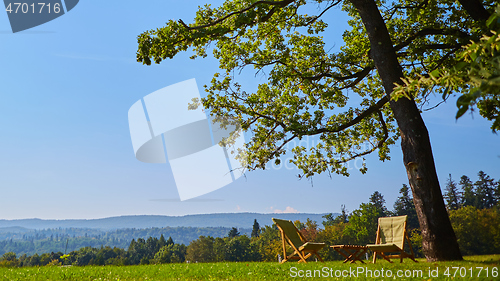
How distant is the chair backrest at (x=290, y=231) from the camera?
8.46 meters

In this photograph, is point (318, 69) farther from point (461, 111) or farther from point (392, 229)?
→ point (461, 111)

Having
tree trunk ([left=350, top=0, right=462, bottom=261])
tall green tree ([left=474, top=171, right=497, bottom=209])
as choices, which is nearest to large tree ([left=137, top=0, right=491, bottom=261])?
tree trunk ([left=350, top=0, right=462, bottom=261])

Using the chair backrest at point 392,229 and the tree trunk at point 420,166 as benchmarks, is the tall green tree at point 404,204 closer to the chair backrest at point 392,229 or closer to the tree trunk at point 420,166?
the chair backrest at point 392,229

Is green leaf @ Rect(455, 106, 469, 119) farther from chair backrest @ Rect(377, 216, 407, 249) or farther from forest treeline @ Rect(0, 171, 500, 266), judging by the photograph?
forest treeline @ Rect(0, 171, 500, 266)

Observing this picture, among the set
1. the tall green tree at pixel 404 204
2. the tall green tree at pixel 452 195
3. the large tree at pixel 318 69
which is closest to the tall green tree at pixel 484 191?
the tall green tree at pixel 452 195

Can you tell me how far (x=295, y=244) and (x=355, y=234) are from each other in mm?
52678

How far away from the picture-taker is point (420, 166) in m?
8.05

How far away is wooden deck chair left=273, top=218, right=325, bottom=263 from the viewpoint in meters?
8.12

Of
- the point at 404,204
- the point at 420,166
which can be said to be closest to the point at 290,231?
the point at 420,166

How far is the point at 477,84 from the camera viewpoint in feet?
5.07

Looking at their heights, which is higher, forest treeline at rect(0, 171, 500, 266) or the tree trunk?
the tree trunk

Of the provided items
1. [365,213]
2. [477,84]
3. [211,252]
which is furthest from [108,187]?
[477,84]

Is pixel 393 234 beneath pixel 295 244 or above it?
beneath

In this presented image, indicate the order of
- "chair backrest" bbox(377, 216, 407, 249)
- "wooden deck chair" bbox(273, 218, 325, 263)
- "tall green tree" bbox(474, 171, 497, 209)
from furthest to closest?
"tall green tree" bbox(474, 171, 497, 209), "chair backrest" bbox(377, 216, 407, 249), "wooden deck chair" bbox(273, 218, 325, 263)
